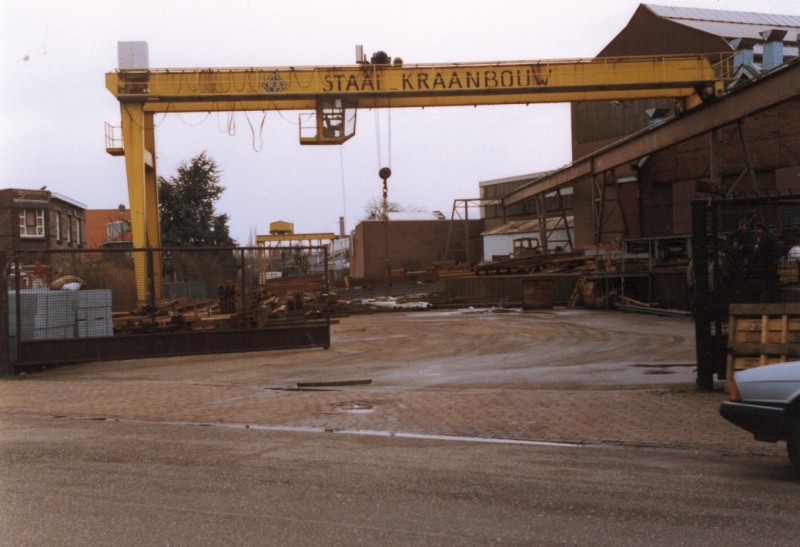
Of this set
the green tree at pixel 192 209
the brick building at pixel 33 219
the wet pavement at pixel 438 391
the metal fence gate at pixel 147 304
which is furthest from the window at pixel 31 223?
the metal fence gate at pixel 147 304

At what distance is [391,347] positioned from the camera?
780 inches

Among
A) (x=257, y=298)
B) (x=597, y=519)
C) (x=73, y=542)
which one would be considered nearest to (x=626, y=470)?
(x=597, y=519)

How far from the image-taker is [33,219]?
2223 inches

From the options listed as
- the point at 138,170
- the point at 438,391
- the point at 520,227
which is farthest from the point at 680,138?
the point at 520,227

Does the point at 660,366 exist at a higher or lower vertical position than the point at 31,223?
lower

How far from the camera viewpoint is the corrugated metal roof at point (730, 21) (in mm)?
47344

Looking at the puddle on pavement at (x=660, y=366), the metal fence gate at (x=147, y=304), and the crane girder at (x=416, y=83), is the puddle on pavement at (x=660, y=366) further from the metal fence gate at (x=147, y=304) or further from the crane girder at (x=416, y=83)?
the crane girder at (x=416, y=83)

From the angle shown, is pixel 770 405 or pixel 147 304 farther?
pixel 147 304

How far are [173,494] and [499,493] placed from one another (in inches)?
91.6

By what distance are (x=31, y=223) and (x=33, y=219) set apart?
0.32 meters

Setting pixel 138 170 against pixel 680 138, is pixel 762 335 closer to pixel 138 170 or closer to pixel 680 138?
pixel 680 138

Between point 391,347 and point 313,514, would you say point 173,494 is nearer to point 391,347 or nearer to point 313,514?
point 313,514

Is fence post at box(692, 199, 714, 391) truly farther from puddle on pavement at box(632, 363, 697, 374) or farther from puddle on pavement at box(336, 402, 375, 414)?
puddle on pavement at box(336, 402, 375, 414)

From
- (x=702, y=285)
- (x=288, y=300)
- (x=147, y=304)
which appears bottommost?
(x=288, y=300)
